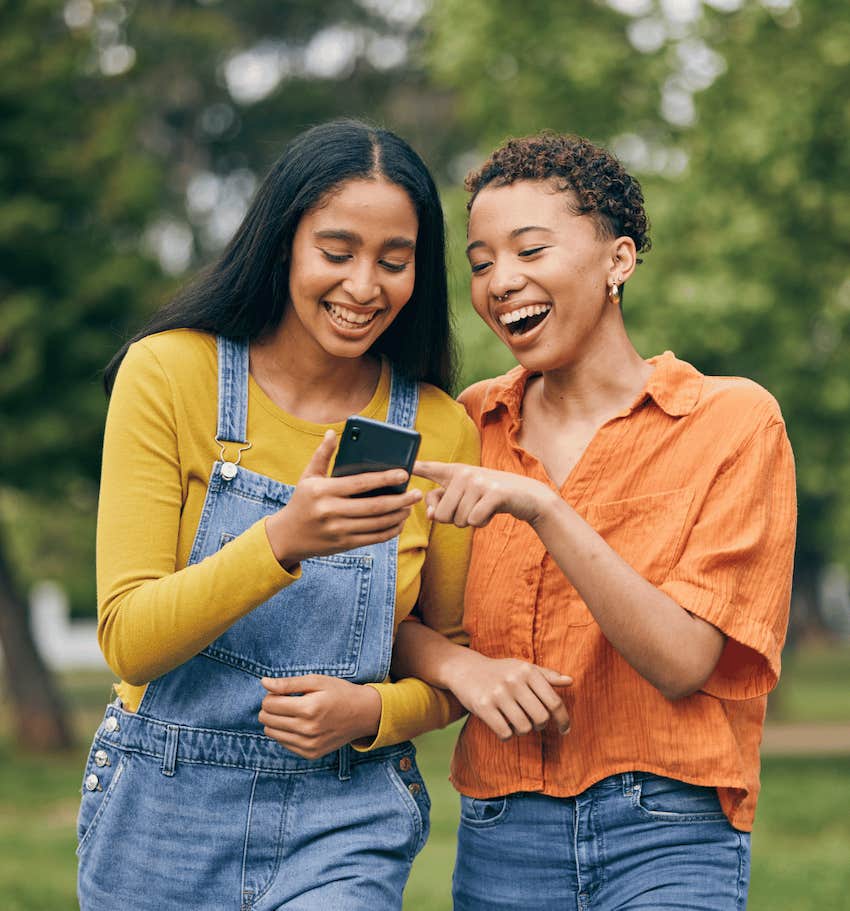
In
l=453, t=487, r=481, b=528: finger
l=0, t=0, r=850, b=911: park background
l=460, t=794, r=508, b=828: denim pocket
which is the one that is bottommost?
l=460, t=794, r=508, b=828: denim pocket

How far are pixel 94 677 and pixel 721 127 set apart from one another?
2799 cm

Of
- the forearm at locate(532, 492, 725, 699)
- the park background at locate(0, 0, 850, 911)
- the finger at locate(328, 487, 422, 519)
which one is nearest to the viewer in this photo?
the finger at locate(328, 487, 422, 519)

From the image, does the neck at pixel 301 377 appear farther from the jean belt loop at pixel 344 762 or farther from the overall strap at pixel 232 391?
the jean belt loop at pixel 344 762

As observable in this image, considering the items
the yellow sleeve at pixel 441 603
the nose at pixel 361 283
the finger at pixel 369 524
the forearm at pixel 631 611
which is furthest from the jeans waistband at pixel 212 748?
the nose at pixel 361 283

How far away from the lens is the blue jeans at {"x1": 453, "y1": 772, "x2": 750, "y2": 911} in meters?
2.82

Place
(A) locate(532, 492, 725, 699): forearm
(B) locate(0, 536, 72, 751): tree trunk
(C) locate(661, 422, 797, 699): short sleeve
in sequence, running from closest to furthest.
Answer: (A) locate(532, 492, 725, 699): forearm
(C) locate(661, 422, 797, 699): short sleeve
(B) locate(0, 536, 72, 751): tree trunk

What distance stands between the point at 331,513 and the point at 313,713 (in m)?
0.50

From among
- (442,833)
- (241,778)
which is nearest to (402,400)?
(241,778)

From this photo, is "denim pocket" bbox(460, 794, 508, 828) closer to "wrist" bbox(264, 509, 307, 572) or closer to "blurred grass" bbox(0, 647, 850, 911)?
"wrist" bbox(264, 509, 307, 572)

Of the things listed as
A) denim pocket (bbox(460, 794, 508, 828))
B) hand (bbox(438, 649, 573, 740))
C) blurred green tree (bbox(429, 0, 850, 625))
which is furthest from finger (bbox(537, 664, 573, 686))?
blurred green tree (bbox(429, 0, 850, 625))

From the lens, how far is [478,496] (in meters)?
2.63

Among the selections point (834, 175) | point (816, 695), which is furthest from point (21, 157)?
point (816, 695)

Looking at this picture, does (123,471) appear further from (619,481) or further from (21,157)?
(21,157)

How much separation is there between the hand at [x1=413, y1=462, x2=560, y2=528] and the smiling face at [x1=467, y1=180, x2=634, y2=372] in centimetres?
53
